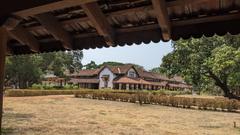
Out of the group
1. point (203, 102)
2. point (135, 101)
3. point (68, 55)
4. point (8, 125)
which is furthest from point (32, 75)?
point (8, 125)

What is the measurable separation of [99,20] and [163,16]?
95 centimetres

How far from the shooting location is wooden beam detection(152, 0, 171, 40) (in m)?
3.94

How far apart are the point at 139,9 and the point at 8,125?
45.2 ft

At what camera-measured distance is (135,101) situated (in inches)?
1607

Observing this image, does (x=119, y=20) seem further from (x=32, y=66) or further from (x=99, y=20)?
(x=32, y=66)

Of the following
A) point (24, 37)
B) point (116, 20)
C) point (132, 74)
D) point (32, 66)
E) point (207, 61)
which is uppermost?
point (32, 66)

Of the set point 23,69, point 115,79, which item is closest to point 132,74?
point 115,79

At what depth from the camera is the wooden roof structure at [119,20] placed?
3969 mm

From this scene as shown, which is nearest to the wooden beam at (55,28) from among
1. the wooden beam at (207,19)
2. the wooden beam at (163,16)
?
the wooden beam at (163,16)

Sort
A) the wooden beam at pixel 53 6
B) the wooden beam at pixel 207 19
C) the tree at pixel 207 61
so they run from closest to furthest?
the wooden beam at pixel 53 6
the wooden beam at pixel 207 19
the tree at pixel 207 61

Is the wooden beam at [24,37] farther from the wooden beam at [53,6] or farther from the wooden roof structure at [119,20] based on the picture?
the wooden beam at [53,6]

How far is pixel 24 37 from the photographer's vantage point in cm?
595

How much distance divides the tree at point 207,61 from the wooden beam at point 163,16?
19.1 meters

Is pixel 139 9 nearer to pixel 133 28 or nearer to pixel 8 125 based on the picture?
pixel 133 28
